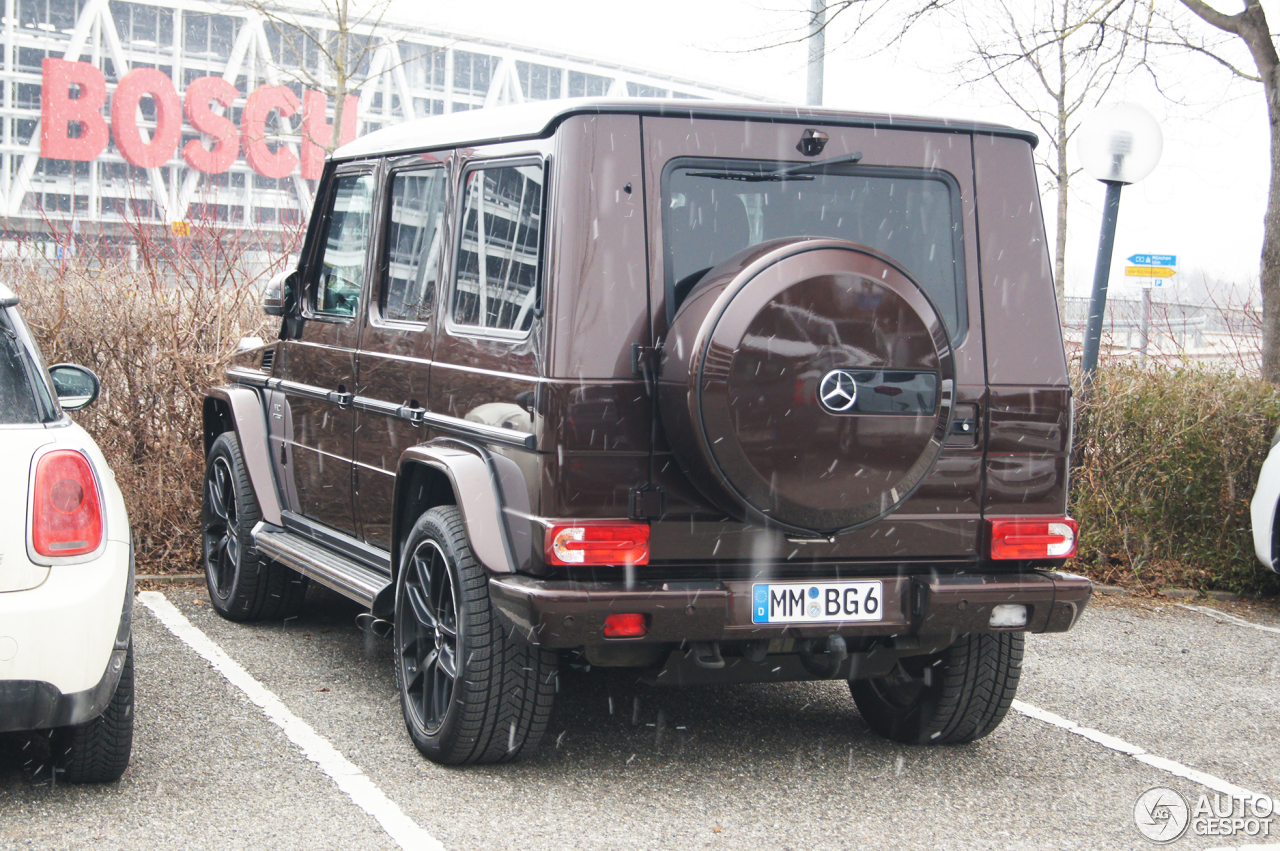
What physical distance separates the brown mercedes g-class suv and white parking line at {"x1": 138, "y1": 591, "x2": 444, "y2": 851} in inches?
11.0

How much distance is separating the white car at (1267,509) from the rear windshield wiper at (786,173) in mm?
4259

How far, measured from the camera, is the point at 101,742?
3928 millimetres

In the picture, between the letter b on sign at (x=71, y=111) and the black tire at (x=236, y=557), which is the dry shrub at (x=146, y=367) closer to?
the black tire at (x=236, y=557)

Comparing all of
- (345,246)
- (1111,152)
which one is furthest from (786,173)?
(1111,152)

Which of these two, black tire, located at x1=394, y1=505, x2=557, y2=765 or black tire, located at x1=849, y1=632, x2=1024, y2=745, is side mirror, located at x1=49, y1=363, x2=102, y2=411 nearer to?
black tire, located at x1=394, y1=505, x2=557, y2=765

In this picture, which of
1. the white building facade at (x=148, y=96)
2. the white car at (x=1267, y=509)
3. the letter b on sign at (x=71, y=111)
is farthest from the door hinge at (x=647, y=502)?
the letter b on sign at (x=71, y=111)

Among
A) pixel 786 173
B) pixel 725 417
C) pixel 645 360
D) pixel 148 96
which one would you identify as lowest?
pixel 725 417

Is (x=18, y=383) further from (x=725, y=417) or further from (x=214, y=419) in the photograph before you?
(x=214, y=419)

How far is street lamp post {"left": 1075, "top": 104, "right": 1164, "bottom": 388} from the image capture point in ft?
27.3

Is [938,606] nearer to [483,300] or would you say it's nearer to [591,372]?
[591,372]

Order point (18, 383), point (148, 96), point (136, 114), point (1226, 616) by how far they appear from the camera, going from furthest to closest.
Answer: point (148, 96) < point (136, 114) < point (1226, 616) < point (18, 383)

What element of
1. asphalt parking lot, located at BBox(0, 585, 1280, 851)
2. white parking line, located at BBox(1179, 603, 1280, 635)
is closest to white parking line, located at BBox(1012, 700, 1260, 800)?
asphalt parking lot, located at BBox(0, 585, 1280, 851)

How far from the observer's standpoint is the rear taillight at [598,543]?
152 inches

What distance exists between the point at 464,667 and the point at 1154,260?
1474 centimetres
